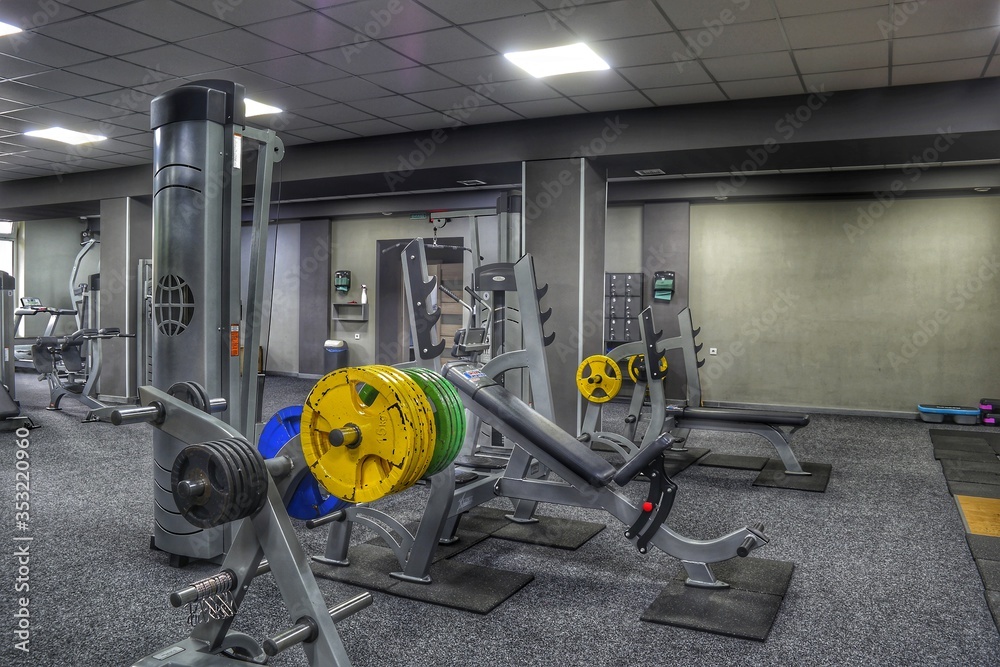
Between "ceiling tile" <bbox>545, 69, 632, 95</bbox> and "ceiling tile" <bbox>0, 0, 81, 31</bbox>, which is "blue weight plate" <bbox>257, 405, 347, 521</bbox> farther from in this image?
"ceiling tile" <bbox>545, 69, 632, 95</bbox>

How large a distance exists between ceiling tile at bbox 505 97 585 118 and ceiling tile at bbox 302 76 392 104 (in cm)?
101

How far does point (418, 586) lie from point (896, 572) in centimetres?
203

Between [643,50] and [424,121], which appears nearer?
[643,50]

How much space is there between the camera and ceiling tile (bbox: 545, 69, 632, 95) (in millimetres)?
4762

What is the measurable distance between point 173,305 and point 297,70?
2.27 m

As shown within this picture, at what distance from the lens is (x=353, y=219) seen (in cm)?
1037

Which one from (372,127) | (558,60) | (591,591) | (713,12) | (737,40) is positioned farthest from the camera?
(372,127)

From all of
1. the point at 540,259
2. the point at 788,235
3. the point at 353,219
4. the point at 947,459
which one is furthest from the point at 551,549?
the point at 353,219

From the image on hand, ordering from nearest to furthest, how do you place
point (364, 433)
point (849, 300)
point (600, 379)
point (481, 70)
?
point (364, 433) → point (481, 70) → point (600, 379) → point (849, 300)

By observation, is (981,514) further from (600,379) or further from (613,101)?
(613,101)

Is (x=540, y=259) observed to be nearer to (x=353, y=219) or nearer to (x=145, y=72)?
(x=145, y=72)

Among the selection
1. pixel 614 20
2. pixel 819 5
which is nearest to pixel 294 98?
pixel 614 20

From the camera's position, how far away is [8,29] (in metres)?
4.08

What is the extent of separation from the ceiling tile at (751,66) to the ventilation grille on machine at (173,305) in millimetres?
3267
